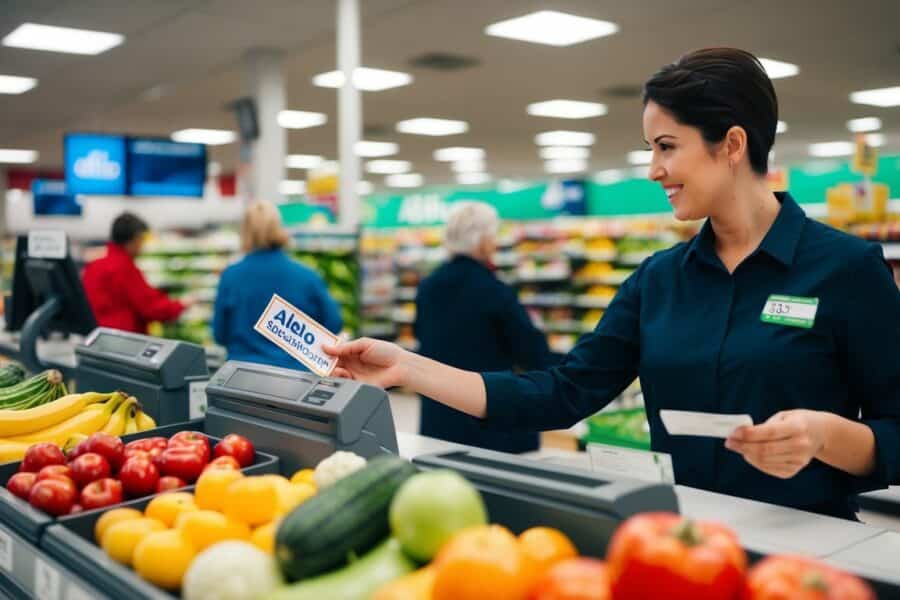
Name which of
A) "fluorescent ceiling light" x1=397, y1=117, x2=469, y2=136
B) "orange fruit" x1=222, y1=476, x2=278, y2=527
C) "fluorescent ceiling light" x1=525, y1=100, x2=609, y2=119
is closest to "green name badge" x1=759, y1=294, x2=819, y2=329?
"orange fruit" x1=222, y1=476, x2=278, y2=527

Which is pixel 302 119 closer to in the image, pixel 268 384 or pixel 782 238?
pixel 268 384

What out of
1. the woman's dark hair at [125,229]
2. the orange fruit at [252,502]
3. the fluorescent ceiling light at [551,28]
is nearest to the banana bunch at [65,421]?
the orange fruit at [252,502]

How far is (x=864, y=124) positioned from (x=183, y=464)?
45.0 feet

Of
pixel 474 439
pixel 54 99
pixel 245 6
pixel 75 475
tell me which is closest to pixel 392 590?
pixel 75 475

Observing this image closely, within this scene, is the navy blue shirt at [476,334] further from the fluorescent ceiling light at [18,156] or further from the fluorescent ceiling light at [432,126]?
the fluorescent ceiling light at [18,156]

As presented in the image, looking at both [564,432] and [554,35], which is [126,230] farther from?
[554,35]

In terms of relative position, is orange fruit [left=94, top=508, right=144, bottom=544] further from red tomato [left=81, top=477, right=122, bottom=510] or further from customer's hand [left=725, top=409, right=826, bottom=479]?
customer's hand [left=725, top=409, right=826, bottom=479]

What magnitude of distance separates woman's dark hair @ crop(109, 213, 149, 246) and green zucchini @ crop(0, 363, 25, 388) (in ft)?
9.50

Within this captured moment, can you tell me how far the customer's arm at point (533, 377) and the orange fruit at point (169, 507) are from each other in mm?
504

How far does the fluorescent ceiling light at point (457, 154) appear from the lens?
16031 millimetres

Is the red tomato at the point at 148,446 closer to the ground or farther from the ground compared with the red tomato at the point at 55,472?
farther from the ground

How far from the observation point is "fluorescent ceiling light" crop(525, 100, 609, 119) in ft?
37.2

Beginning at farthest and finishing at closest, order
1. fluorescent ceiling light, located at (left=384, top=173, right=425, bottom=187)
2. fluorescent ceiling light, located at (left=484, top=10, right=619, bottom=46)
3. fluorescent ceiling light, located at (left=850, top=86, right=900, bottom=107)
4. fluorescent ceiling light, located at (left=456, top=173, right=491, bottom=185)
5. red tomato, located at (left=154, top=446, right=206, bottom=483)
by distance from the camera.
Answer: fluorescent ceiling light, located at (left=456, top=173, right=491, bottom=185)
fluorescent ceiling light, located at (left=384, top=173, right=425, bottom=187)
fluorescent ceiling light, located at (left=850, top=86, right=900, bottom=107)
fluorescent ceiling light, located at (left=484, top=10, right=619, bottom=46)
red tomato, located at (left=154, top=446, right=206, bottom=483)

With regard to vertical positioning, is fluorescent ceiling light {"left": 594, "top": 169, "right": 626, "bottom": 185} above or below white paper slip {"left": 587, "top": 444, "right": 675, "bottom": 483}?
above
